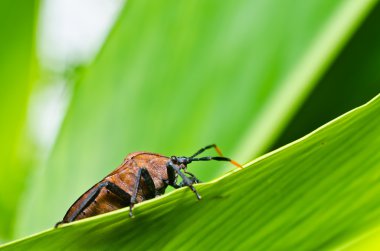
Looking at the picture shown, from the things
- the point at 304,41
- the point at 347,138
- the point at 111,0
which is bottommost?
the point at 347,138

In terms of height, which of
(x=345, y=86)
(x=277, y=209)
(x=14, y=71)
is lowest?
(x=277, y=209)

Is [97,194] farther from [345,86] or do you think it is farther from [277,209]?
[345,86]

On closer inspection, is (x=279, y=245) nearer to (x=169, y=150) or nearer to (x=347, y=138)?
(x=347, y=138)

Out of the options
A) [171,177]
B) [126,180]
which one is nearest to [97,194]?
[126,180]

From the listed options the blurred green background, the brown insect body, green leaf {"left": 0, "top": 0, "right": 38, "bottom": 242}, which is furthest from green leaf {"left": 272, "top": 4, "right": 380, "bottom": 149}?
green leaf {"left": 0, "top": 0, "right": 38, "bottom": 242}

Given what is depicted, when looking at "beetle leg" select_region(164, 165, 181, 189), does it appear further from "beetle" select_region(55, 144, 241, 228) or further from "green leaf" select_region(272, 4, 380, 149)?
"green leaf" select_region(272, 4, 380, 149)

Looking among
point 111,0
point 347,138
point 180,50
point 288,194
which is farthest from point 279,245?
point 111,0

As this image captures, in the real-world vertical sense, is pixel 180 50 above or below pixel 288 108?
above
